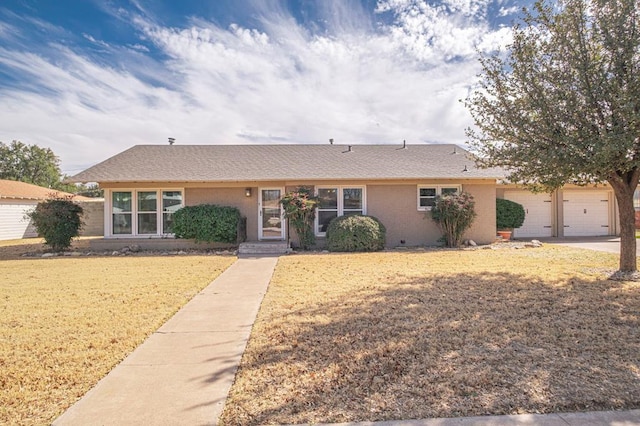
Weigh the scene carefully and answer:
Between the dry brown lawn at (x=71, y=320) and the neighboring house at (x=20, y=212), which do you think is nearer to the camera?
the dry brown lawn at (x=71, y=320)

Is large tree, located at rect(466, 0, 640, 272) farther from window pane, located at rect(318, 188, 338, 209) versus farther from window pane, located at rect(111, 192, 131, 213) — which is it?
window pane, located at rect(111, 192, 131, 213)

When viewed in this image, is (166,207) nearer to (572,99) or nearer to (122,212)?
(122,212)

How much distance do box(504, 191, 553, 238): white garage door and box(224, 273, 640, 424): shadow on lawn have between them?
468 inches

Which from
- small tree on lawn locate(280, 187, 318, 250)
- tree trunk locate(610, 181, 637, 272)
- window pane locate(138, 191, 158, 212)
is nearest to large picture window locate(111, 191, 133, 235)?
window pane locate(138, 191, 158, 212)

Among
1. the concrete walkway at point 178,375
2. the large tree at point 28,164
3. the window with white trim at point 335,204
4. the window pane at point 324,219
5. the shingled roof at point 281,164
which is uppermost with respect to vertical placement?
the large tree at point 28,164

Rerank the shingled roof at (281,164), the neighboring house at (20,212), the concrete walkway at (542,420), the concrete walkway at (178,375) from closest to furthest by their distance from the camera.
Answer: the concrete walkway at (542,420) → the concrete walkway at (178,375) → the shingled roof at (281,164) → the neighboring house at (20,212)

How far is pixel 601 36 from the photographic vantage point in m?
6.91

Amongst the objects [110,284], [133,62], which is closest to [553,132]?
[110,284]

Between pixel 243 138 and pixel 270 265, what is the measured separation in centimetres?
1361

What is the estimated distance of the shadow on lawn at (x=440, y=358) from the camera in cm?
284

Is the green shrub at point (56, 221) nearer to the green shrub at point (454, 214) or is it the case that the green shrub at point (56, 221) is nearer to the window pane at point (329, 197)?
the window pane at point (329, 197)

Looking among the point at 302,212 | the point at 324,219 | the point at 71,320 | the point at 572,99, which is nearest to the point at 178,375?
the point at 71,320

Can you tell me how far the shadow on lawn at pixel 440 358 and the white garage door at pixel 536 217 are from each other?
11899mm

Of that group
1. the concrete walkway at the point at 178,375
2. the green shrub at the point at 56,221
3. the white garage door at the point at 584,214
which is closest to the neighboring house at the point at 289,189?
the green shrub at the point at 56,221
